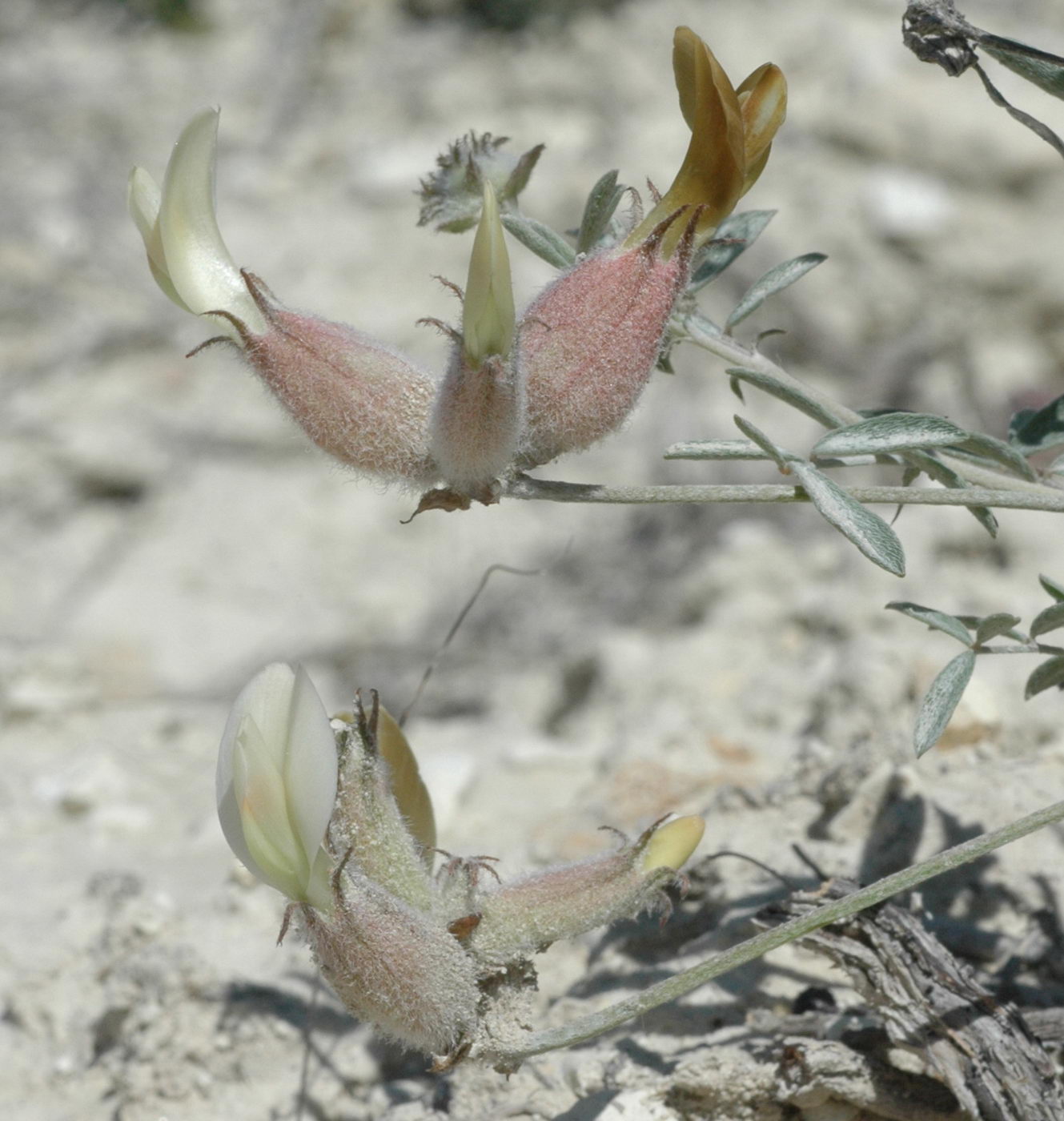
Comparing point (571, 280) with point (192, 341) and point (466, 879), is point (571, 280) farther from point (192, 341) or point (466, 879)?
point (192, 341)

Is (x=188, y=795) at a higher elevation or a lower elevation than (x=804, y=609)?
lower

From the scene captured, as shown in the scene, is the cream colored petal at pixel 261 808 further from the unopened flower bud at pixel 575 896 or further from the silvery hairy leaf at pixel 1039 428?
the silvery hairy leaf at pixel 1039 428

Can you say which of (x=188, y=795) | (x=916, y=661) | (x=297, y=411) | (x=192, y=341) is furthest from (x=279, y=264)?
(x=297, y=411)

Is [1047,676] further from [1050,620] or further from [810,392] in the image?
[810,392]

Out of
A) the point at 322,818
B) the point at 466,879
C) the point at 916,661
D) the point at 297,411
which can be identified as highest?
the point at 297,411

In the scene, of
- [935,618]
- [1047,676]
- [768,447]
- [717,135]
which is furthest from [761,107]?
[1047,676]

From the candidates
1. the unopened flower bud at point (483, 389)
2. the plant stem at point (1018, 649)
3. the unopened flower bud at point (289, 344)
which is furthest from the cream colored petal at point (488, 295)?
the plant stem at point (1018, 649)

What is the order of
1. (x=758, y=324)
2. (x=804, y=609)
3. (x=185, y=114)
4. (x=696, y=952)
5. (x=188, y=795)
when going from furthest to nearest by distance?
(x=185, y=114), (x=758, y=324), (x=804, y=609), (x=188, y=795), (x=696, y=952)

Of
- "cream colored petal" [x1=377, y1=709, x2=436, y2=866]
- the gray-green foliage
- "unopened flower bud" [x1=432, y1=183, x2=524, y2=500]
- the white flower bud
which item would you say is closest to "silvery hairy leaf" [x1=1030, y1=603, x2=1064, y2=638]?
the gray-green foliage
